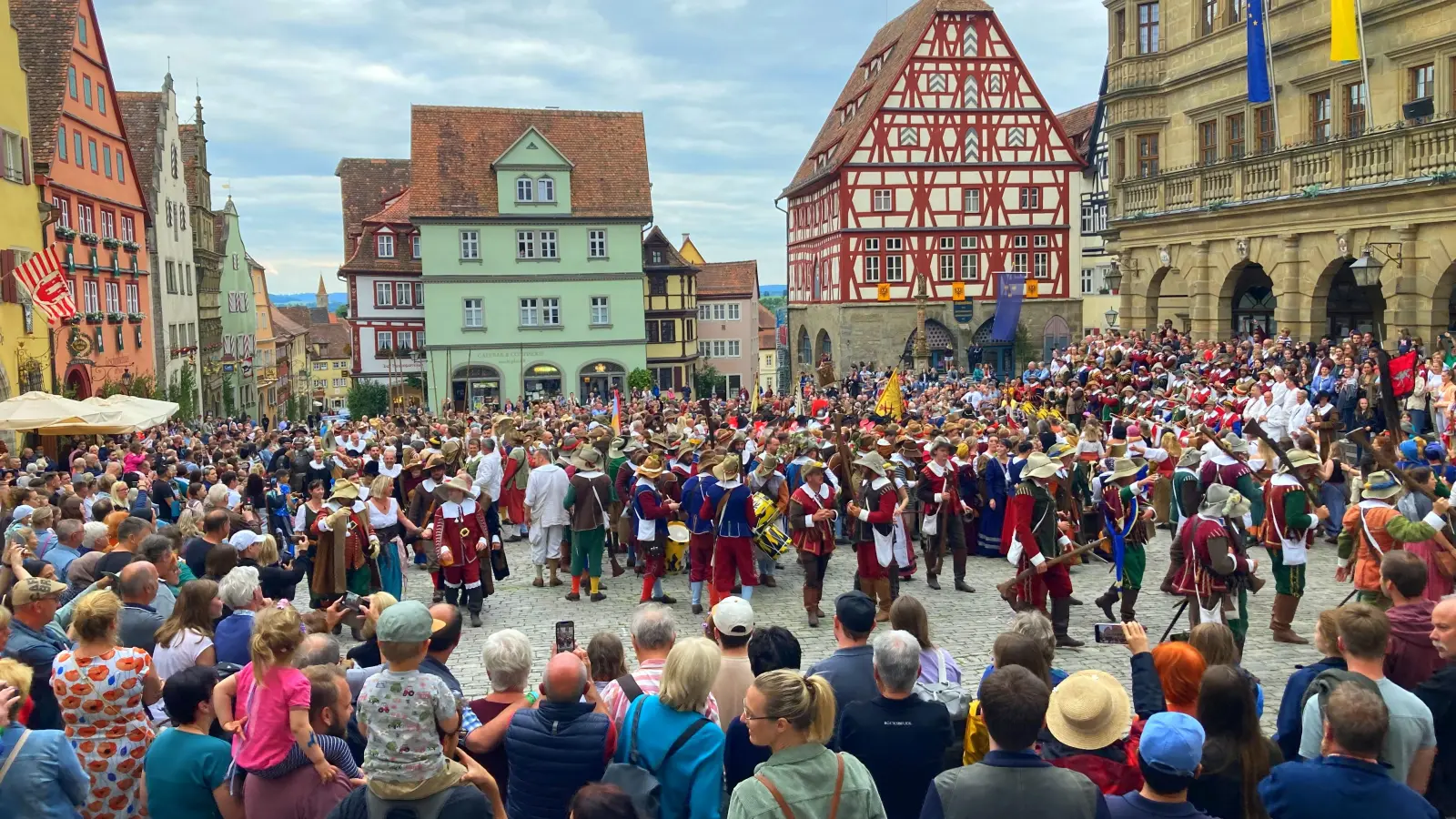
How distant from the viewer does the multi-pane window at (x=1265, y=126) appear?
26.4 m

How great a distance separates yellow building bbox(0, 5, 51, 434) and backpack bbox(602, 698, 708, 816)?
78.6 feet

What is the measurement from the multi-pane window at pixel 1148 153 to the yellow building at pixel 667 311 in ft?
92.9

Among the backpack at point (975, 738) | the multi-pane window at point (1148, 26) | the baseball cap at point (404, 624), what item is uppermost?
the multi-pane window at point (1148, 26)

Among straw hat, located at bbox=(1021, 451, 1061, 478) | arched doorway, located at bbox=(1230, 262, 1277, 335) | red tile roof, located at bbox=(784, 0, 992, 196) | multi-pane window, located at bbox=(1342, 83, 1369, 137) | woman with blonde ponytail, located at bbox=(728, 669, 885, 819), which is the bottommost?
woman with blonde ponytail, located at bbox=(728, 669, 885, 819)

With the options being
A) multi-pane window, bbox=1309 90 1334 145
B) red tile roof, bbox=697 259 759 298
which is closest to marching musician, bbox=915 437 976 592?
multi-pane window, bbox=1309 90 1334 145

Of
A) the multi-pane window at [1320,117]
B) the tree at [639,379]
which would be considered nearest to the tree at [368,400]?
the tree at [639,379]

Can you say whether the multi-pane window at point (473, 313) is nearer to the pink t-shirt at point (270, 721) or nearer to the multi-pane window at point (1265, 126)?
the multi-pane window at point (1265, 126)

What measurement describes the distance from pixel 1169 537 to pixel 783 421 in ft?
24.0

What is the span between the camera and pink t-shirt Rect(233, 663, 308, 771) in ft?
15.8

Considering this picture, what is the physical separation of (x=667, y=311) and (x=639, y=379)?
924cm

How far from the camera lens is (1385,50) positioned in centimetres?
2252

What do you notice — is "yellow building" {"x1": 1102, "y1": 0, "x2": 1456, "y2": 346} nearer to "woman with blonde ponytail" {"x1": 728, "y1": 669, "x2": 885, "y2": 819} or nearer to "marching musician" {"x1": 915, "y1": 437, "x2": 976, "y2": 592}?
"marching musician" {"x1": 915, "y1": 437, "x2": 976, "y2": 592}

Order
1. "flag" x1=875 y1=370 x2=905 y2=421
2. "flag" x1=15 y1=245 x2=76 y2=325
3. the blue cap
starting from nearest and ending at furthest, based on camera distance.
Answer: the blue cap → "flag" x1=15 y1=245 x2=76 y2=325 → "flag" x1=875 y1=370 x2=905 y2=421

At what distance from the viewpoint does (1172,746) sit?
3846 millimetres
